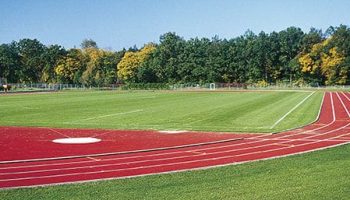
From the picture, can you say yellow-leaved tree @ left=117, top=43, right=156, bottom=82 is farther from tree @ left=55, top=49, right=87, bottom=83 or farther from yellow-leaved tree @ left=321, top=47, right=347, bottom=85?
yellow-leaved tree @ left=321, top=47, right=347, bottom=85

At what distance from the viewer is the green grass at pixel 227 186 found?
10.5 meters

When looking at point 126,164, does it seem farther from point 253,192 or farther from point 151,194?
point 253,192

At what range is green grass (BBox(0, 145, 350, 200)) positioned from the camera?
413 inches

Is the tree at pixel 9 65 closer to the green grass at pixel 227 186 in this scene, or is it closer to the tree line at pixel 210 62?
the tree line at pixel 210 62

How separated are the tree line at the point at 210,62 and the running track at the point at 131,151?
9235cm

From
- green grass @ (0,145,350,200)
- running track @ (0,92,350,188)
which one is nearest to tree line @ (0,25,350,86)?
running track @ (0,92,350,188)

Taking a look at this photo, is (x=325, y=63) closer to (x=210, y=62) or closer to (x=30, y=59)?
(x=210, y=62)

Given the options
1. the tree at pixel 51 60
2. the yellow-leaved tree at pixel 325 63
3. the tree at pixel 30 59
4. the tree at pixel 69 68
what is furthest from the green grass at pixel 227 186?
the tree at pixel 30 59

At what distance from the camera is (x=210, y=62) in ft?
413

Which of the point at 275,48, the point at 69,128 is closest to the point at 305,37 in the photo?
the point at 275,48

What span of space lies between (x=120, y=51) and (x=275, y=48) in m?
47.9

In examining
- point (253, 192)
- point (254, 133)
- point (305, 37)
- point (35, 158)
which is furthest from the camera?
point (305, 37)

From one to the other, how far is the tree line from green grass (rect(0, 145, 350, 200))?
99.8m

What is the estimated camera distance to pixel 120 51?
14875 cm
